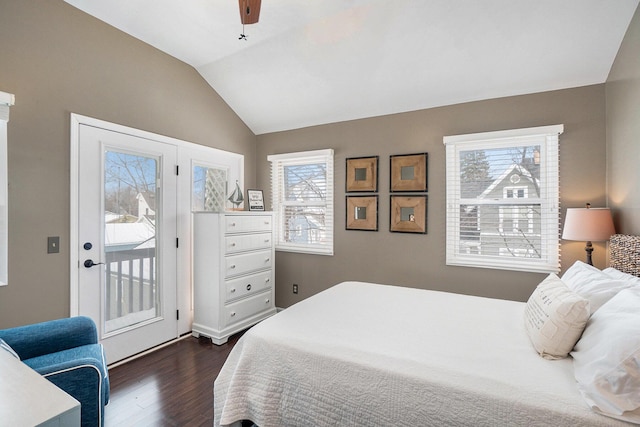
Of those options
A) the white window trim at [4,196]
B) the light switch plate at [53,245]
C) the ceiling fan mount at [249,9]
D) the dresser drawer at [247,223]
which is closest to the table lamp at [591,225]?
the ceiling fan mount at [249,9]

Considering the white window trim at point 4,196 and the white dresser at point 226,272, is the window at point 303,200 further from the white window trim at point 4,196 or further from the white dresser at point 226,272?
the white window trim at point 4,196

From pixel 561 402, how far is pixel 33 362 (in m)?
2.51

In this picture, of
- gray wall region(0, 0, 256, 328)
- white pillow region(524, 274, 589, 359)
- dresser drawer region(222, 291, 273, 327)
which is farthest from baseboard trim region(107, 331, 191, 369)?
white pillow region(524, 274, 589, 359)

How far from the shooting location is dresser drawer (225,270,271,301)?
10.8 feet

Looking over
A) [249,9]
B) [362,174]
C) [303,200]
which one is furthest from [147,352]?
[249,9]

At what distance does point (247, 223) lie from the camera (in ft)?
11.5

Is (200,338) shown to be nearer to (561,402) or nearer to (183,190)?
(183,190)

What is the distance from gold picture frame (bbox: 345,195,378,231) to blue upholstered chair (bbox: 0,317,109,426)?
2552 mm

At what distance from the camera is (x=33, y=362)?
1.73 m

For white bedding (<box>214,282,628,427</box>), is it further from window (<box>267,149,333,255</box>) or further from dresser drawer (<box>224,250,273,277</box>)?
window (<box>267,149,333,255</box>)

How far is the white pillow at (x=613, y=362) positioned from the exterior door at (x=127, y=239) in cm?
319

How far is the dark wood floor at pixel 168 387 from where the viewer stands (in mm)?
2039

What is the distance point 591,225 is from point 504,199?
748mm

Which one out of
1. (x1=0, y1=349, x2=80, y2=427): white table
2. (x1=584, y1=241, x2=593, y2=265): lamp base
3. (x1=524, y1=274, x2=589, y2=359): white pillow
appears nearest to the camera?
(x1=0, y1=349, x2=80, y2=427): white table
